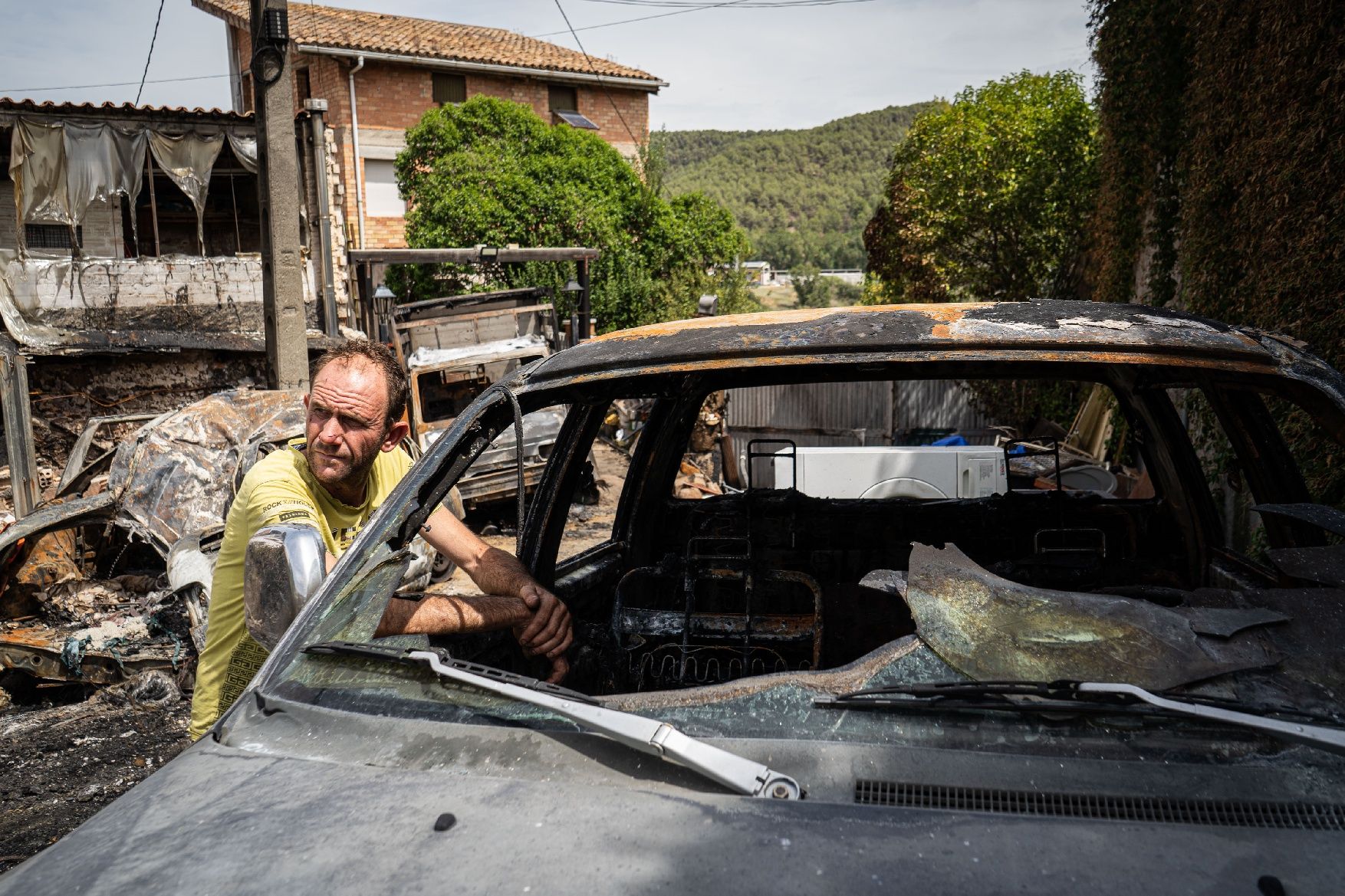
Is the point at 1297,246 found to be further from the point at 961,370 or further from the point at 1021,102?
the point at 1021,102

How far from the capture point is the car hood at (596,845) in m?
1.26

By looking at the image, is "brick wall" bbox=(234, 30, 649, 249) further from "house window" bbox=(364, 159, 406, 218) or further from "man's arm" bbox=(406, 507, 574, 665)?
"man's arm" bbox=(406, 507, 574, 665)

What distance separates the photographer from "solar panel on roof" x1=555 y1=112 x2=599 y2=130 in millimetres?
29859

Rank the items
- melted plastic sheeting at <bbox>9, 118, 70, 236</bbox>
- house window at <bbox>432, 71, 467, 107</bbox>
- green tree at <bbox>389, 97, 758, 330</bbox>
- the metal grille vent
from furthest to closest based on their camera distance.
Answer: house window at <bbox>432, 71, 467, 107</bbox> → green tree at <bbox>389, 97, 758, 330</bbox> → melted plastic sheeting at <bbox>9, 118, 70, 236</bbox> → the metal grille vent

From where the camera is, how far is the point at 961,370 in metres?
2.79

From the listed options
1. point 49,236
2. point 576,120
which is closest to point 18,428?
point 49,236

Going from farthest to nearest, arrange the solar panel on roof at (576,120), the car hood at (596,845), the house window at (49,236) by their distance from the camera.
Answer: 1. the solar panel on roof at (576,120)
2. the house window at (49,236)
3. the car hood at (596,845)

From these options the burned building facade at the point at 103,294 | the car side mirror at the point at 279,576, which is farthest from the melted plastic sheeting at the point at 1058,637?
the burned building facade at the point at 103,294

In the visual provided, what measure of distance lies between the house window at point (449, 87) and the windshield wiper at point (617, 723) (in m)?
28.5

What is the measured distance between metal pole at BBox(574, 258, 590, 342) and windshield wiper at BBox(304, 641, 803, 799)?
18.5 m

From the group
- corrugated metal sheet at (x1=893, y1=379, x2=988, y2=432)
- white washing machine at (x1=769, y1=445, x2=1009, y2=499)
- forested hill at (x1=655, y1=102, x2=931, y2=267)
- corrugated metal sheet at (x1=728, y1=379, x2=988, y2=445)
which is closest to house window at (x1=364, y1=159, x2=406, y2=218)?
corrugated metal sheet at (x1=728, y1=379, x2=988, y2=445)

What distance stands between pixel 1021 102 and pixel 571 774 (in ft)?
57.4

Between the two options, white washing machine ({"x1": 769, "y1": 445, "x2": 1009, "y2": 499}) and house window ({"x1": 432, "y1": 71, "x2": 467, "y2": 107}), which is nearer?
white washing machine ({"x1": 769, "y1": 445, "x2": 1009, "y2": 499})

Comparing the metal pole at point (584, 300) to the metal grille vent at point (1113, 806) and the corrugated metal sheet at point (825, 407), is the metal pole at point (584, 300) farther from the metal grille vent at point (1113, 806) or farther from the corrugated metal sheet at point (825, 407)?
the metal grille vent at point (1113, 806)
